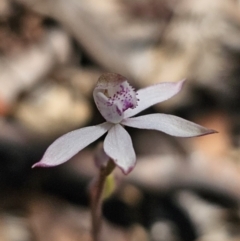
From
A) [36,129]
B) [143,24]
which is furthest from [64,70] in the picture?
[143,24]

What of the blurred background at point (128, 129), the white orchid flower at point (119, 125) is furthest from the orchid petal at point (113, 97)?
the blurred background at point (128, 129)

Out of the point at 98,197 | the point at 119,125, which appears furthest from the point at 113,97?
the point at 98,197

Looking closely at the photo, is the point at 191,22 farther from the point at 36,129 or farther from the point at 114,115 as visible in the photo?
the point at 114,115

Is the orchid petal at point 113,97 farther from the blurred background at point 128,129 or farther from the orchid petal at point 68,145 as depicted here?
the blurred background at point 128,129

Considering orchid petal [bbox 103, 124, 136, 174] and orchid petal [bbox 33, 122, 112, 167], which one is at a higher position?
orchid petal [bbox 103, 124, 136, 174]

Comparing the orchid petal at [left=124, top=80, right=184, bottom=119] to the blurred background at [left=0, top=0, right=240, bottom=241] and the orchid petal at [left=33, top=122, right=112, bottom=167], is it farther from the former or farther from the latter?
the blurred background at [left=0, top=0, right=240, bottom=241]

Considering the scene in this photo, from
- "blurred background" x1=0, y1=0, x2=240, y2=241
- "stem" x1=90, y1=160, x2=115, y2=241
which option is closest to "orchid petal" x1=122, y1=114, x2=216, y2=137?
"stem" x1=90, y1=160, x2=115, y2=241

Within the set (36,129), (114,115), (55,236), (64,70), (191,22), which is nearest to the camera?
(114,115)
